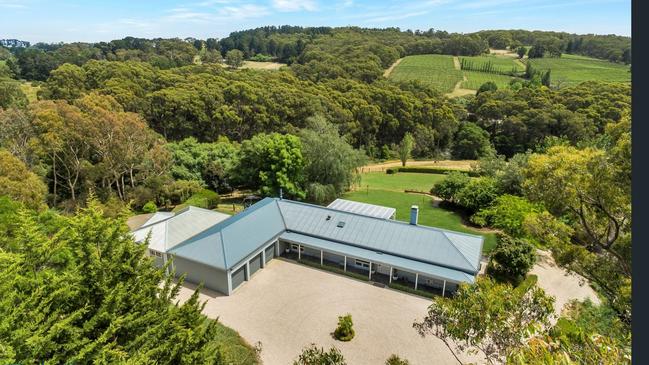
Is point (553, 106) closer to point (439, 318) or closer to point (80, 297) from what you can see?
point (439, 318)

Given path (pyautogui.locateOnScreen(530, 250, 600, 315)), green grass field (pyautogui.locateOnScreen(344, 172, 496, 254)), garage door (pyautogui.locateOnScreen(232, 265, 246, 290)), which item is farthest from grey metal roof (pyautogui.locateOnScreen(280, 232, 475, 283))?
green grass field (pyautogui.locateOnScreen(344, 172, 496, 254))

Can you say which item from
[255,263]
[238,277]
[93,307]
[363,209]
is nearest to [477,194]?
[363,209]

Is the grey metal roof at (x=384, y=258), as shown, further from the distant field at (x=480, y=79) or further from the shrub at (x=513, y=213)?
the distant field at (x=480, y=79)

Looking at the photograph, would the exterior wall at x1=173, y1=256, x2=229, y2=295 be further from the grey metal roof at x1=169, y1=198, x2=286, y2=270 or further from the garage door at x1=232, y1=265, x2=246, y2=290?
the garage door at x1=232, y1=265, x2=246, y2=290

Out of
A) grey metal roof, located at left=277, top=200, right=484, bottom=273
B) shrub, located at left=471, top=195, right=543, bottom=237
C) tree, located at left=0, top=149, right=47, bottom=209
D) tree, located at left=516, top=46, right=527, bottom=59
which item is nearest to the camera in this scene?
tree, located at left=0, top=149, right=47, bottom=209

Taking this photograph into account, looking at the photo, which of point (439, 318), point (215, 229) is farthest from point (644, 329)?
point (215, 229)

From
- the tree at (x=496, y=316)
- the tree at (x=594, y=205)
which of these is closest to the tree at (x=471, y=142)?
the tree at (x=594, y=205)

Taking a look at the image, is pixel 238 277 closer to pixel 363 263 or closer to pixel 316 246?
pixel 316 246
